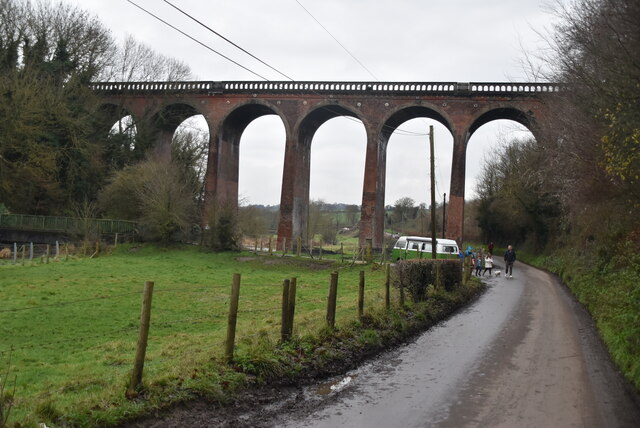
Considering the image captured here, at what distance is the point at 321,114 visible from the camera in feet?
134

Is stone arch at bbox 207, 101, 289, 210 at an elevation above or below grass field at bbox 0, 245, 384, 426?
above

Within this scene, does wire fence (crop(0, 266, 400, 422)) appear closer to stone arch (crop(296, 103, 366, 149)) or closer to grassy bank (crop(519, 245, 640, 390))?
grassy bank (crop(519, 245, 640, 390))

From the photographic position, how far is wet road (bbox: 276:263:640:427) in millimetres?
5836

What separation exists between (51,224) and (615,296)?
33.9 m

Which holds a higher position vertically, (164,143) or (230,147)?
(164,143)

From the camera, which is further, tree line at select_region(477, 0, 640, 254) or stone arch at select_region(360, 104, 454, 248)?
stone arch at select_region(360, 104, 454, 248)

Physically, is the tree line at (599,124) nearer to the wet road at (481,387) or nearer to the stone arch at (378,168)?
the wet road at (481,387)

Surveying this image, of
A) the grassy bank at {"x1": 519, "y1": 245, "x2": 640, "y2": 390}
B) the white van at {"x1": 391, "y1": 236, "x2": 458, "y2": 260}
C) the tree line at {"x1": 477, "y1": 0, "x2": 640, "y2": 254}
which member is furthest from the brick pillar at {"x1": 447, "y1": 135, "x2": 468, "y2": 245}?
the grassy bank at {"x1": 519, "y1": 245, "x2": 640, "y2": 390}

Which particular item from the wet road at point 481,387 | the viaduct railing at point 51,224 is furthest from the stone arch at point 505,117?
the wet road at point 481,387

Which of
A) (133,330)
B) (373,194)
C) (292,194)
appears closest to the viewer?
(133,330)

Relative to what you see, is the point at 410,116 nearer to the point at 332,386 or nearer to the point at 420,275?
the point at 420,275

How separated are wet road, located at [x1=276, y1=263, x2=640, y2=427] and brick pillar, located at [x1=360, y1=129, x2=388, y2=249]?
2623 centimetres

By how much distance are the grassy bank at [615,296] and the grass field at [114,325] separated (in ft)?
14.5

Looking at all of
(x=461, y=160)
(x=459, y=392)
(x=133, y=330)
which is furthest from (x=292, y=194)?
(x=459, y=392)
